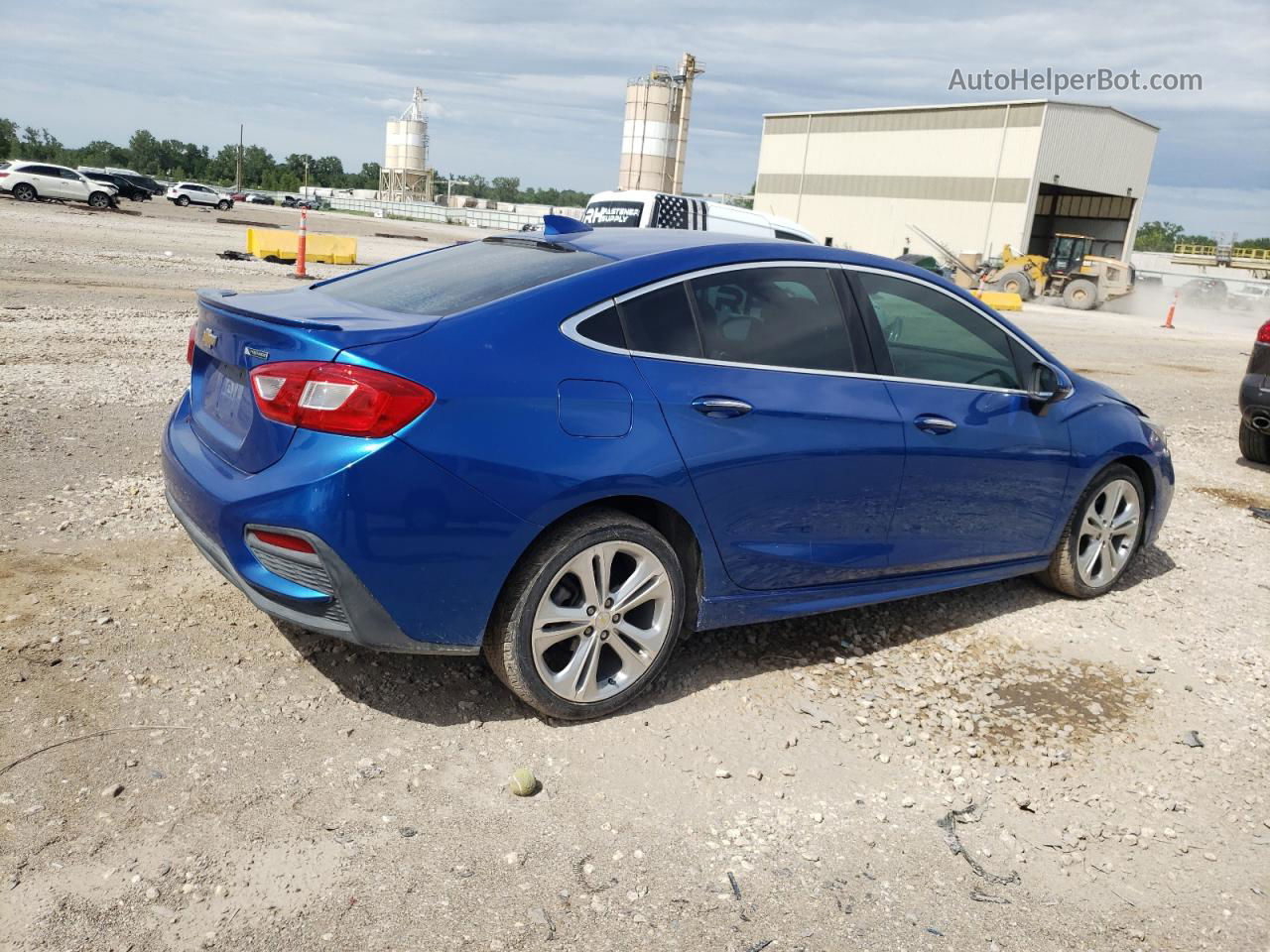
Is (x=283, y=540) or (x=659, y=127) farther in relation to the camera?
(x=659, y=127)

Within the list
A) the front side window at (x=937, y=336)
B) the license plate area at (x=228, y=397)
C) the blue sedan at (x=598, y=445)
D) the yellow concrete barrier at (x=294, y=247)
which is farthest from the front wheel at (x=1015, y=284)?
the license plate area at (x=228, y=397)

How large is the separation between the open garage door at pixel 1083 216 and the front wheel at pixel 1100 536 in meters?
47.1

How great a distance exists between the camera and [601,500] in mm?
3389

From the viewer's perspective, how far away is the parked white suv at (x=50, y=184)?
3847cm

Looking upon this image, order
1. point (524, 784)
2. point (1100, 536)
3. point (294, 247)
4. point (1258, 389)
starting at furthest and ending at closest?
point (294, 247) < point (1258, 389) < point (1100, 536) < point (524, 784)

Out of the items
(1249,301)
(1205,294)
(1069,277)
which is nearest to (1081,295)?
(1069,277)

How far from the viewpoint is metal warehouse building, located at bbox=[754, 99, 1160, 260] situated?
146ft

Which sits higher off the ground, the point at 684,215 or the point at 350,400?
the point at 684,215

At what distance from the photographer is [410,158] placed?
4227 inches

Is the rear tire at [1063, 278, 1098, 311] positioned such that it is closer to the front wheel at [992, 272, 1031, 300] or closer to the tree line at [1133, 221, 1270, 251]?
the front wheel at [992, 272, 1031, 300]

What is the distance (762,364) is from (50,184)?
4385 cm

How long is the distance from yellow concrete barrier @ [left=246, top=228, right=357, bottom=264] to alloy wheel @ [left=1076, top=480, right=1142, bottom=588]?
17.7 m

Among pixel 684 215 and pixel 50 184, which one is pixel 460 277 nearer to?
pixel 684 215

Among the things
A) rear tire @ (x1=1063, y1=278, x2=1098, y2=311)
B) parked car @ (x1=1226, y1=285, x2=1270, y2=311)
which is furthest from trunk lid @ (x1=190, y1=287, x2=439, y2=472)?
Answer: parked car @ (x1=1226, y1=285, x2=1270, y2=311)
